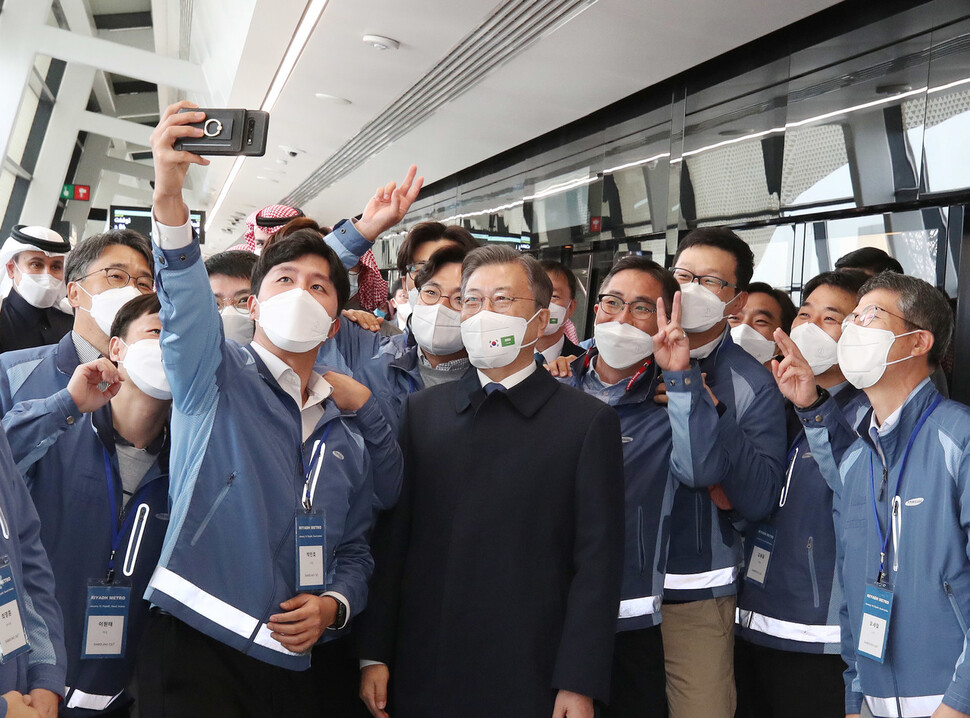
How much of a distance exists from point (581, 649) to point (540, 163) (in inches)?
277

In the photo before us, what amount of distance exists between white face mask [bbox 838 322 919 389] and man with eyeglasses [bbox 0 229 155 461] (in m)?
2.28

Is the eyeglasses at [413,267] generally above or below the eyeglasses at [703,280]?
above

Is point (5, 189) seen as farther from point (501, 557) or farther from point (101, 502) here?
point (501, 557)

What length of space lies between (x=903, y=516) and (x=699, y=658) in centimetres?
87

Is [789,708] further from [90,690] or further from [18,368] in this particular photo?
[18,368]

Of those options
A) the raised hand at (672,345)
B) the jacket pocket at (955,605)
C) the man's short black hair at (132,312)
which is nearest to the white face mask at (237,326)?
the man's short black hair at (132,312)

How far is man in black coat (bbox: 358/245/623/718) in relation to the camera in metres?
2.36

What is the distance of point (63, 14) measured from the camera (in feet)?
39.7

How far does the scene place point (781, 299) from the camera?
4.18 metres

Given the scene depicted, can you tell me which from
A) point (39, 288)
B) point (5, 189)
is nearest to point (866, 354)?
point (39, 288)

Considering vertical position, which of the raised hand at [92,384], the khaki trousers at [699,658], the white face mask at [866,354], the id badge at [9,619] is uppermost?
the white face mask at [866,354]

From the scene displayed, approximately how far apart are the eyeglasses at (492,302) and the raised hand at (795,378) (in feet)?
3.11

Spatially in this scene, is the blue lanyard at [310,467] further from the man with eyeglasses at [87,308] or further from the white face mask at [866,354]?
the white face mask at [866,354]

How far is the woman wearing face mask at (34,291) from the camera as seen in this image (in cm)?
458
